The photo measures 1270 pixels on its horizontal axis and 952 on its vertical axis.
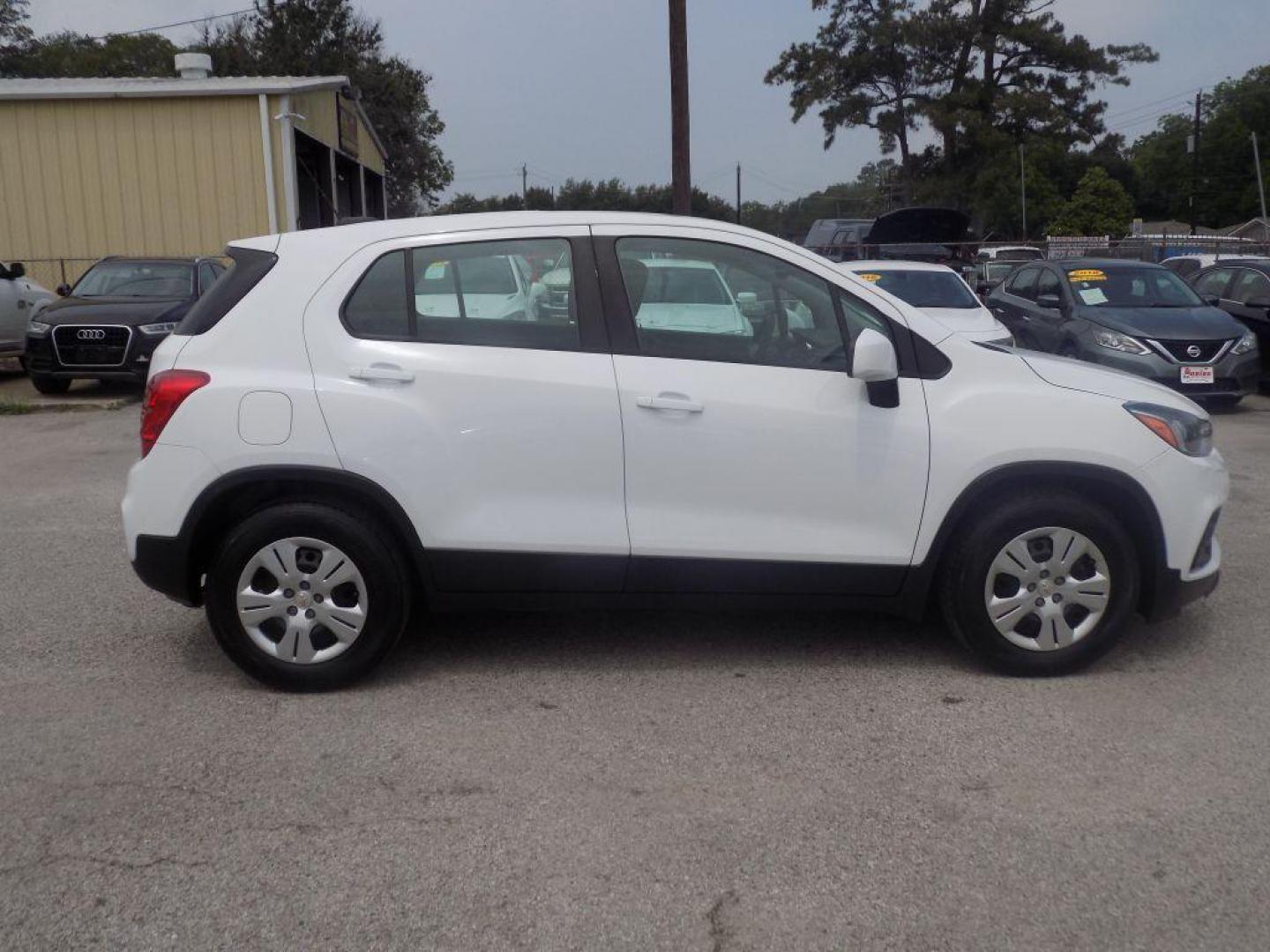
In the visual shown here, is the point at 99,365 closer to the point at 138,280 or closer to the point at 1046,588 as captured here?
the point at 138,280

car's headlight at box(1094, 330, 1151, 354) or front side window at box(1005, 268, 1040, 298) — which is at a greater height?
front side window at box(1005, 268, 1040, 298)

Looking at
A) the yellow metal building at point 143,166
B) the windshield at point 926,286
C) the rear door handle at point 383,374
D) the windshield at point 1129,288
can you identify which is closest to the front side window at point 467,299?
the rear door handle at point 383,374

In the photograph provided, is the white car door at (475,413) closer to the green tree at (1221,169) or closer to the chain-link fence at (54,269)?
the chain-link fence at (54,269)

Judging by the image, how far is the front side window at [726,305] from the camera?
459 cm

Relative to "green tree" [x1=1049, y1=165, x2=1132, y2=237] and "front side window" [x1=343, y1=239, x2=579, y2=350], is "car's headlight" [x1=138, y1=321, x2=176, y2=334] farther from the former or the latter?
"green tree" [x1=1049, y1=165, x2=1132, y2=237]

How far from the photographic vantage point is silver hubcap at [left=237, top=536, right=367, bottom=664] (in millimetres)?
4473

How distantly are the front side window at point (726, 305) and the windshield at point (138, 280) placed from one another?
11295mm

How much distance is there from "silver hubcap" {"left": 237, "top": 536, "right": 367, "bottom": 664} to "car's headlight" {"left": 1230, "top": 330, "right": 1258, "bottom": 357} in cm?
1034

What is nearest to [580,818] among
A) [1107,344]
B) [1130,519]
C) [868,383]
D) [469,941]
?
[469,941]

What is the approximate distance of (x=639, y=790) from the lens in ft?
12.5

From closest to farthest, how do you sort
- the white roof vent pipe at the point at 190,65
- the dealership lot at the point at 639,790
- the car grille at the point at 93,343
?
1. the dealership lot at the point at 639,790
2. the car grille at the point at 93,343
3. the white roof vent pipe at the point at 190,65

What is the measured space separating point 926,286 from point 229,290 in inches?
366

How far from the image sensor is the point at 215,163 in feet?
66.7

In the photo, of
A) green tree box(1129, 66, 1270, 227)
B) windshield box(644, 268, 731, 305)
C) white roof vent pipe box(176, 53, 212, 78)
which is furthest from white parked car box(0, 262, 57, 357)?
green tree box(1129, 66, 1270, 227)
